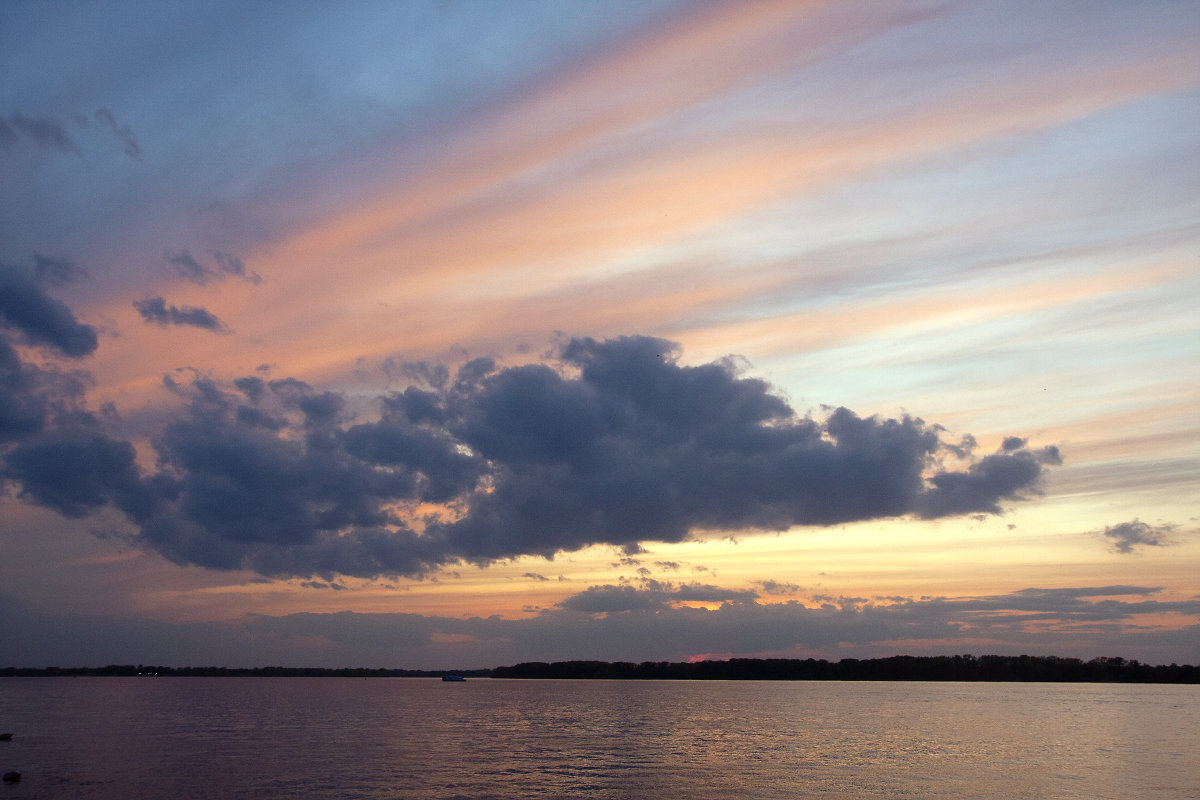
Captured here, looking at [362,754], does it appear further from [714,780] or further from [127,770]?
[714,780]

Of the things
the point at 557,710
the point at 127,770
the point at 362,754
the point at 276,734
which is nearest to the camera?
the point at 127,770

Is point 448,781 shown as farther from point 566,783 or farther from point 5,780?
point 5,780

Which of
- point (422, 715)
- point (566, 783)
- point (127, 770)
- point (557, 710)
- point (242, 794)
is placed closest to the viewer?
point (242, 794)

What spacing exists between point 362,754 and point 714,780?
4327cm

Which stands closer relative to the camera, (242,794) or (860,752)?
(242,794)

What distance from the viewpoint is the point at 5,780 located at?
73.1 m

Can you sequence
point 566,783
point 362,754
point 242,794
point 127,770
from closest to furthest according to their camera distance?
point 242,794
point 566,783
point 127,770
point 362,754

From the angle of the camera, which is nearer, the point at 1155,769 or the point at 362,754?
the point at 1155,769

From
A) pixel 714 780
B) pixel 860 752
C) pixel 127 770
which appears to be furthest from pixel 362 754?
pixel 860 752

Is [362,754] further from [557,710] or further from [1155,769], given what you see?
[557,710]

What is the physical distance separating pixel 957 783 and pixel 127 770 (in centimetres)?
7691

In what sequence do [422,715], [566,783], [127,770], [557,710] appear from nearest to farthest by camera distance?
[566,783] → [127,770] → [422,715] → [557,710]

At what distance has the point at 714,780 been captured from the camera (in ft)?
251

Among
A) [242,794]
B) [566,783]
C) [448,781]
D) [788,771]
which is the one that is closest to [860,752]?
[788,771]
